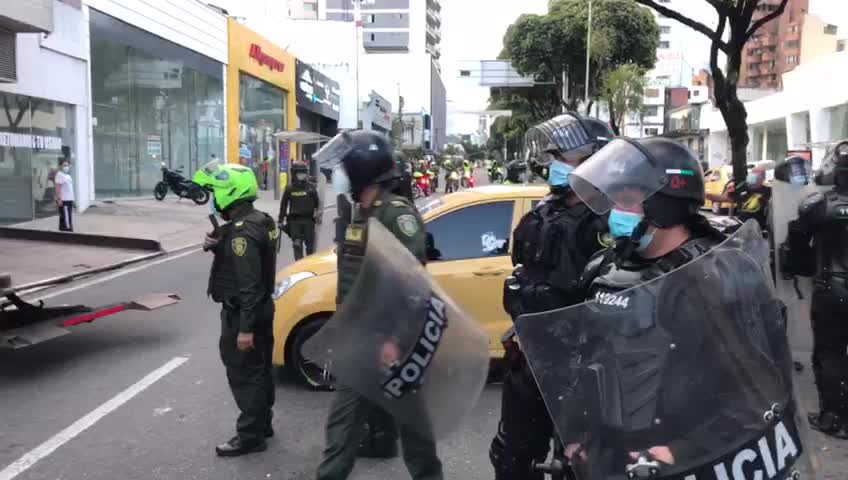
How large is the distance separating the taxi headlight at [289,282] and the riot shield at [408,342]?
10.0 ft

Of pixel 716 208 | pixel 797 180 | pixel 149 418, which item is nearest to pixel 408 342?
pixel 149 418

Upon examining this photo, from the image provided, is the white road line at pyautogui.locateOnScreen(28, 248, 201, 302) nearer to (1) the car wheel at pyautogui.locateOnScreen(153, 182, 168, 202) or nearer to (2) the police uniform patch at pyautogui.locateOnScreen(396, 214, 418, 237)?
(2) the police uniform patch at pyautogui.locateOnScreen(396, 214, 418, 237)

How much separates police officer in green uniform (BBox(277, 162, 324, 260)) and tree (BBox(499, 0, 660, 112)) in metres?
30.4

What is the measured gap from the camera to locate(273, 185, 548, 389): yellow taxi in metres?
5.57

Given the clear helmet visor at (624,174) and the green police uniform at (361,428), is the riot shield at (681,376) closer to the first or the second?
the clear helmet visor at (624,174)

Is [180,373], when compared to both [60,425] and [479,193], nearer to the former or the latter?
[60,425]

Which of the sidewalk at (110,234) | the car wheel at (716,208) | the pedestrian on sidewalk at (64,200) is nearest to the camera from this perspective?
the sidewalk at (110,234)

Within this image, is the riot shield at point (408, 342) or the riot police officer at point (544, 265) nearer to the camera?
the riot shield at point (408, 342)

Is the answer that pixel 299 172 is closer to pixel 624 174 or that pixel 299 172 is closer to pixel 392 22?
pixel 624 174

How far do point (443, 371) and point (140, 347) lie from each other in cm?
512

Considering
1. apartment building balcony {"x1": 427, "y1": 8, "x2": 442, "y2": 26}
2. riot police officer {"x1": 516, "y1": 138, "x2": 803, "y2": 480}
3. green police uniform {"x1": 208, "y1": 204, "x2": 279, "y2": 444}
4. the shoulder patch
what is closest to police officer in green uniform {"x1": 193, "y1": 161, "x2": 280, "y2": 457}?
green police uniform {"x1": 208, "y1": 204, "x2": 279, "y2": 444}

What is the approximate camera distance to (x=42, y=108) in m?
18.0

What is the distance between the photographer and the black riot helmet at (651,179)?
2254 millimetres

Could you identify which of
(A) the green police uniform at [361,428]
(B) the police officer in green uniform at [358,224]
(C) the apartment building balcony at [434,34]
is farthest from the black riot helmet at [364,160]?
(C) the apartment building balcony at [434,34]
